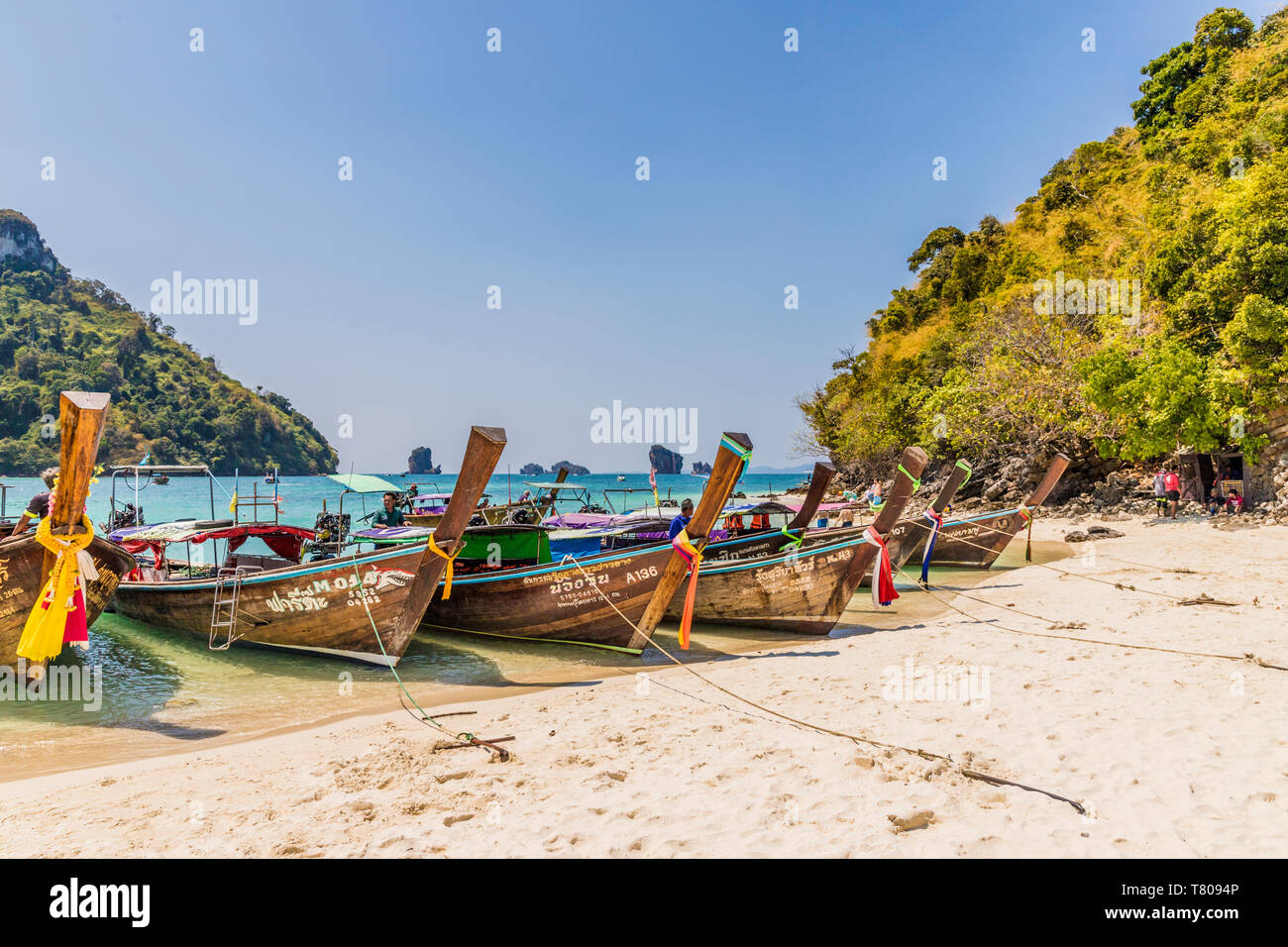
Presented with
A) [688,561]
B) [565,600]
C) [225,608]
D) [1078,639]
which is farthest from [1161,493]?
[225,608]

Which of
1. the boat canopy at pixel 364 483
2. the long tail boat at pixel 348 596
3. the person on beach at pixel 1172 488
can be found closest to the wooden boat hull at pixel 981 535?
the person on beach at pixel 1172 488

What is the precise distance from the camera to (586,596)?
969 cm

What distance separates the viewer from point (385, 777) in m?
4.88

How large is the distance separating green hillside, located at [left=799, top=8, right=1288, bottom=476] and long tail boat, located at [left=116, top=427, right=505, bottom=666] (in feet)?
74.3

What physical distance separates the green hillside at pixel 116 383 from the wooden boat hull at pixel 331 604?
89.4 metres

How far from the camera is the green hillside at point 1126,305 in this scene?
20203 millimetres

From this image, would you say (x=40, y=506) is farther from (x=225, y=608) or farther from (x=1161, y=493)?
(x=1161, y=493)

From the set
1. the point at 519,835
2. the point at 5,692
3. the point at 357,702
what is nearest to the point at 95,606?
the point at 5,692

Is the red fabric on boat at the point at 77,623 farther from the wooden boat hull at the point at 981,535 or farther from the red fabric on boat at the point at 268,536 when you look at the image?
the wooden boat hull at the point at 981,535

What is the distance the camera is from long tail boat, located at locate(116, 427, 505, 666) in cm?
811

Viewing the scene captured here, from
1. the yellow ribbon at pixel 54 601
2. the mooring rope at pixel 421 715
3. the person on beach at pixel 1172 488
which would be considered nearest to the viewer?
the mooring rope at pixel 421 715

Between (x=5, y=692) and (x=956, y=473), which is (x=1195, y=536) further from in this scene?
(x=5, y=692)

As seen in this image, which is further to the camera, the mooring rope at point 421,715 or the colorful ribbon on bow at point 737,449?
the colorful ribbon on bow at point 737,449

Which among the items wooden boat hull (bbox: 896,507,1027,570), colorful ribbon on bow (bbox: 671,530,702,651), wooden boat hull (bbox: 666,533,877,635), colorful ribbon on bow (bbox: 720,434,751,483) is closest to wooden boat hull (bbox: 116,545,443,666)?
colorful ribbon on bow (bbox: 671,530,702,651)
